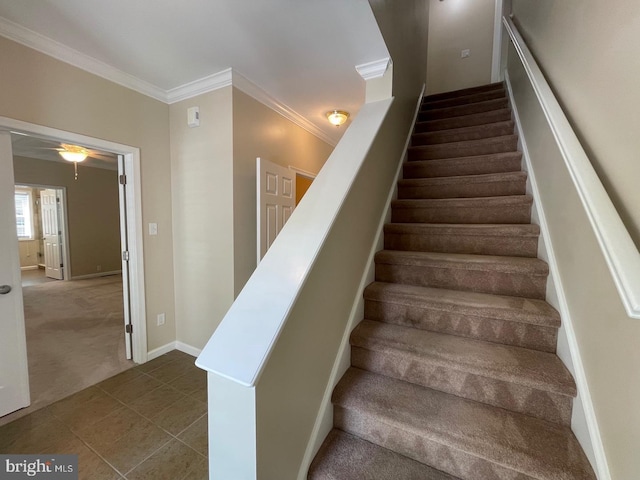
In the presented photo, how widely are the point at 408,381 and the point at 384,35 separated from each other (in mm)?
2046

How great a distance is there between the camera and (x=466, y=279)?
1502 millimetres

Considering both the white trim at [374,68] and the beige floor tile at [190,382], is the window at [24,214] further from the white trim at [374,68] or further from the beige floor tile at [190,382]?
the white trim at [374,68]

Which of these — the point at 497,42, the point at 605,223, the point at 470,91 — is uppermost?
the point at 497,42

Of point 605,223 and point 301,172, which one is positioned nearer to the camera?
point 605,223

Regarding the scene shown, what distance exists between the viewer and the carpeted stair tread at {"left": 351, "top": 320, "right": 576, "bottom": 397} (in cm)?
102

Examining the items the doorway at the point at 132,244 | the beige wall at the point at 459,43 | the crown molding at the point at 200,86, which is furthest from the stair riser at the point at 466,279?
the beige wall at the point at 459,43

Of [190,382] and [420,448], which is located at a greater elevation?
[420,448]

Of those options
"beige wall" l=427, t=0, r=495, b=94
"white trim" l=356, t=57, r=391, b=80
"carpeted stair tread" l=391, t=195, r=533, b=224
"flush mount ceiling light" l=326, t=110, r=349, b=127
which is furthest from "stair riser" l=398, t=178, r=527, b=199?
"beige wall" l=427, t=0, r=495, b=94

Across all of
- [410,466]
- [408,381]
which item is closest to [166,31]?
[408,381]

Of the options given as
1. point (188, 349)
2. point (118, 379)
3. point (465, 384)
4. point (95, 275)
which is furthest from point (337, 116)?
point (95, 275)

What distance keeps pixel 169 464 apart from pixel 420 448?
1341 mm

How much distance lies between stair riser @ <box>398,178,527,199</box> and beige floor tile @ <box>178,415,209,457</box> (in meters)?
2.22

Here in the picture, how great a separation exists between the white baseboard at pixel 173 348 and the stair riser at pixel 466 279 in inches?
80.1

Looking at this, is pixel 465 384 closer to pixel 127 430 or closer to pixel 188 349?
pixel 127 430
